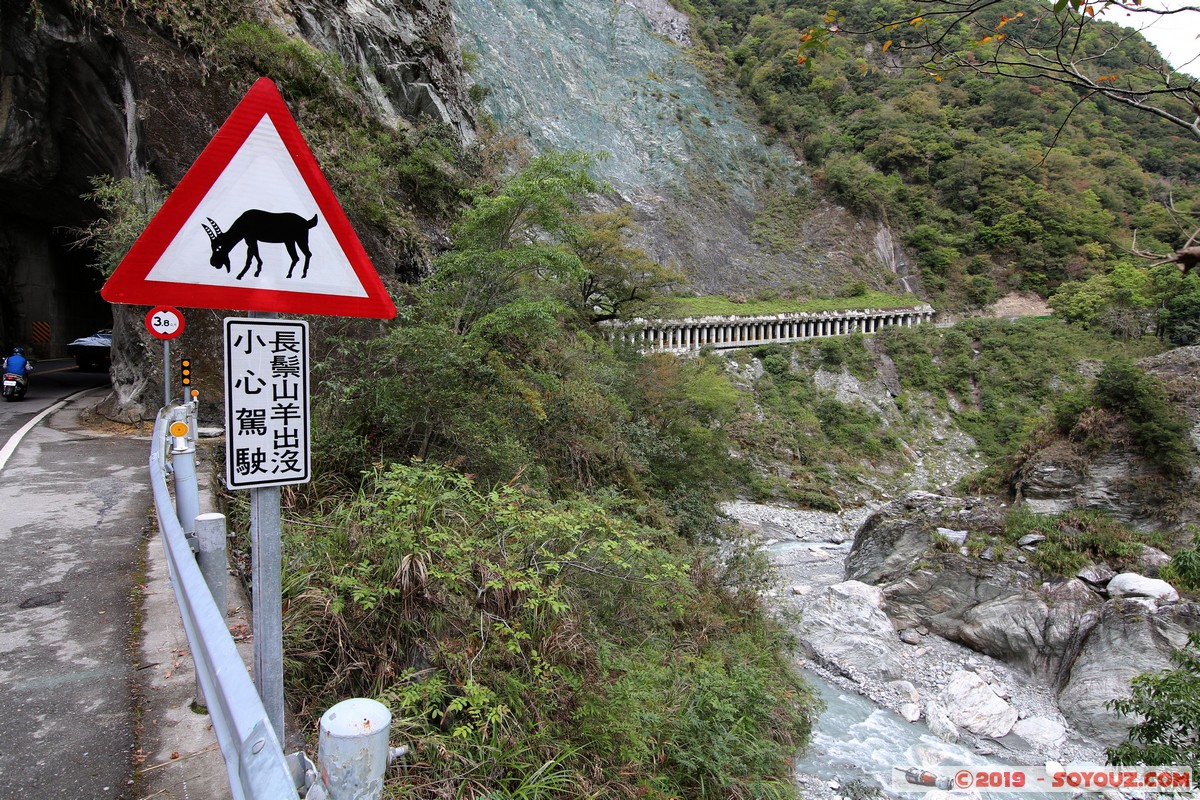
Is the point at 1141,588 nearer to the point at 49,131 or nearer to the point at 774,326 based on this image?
the point at 49,131

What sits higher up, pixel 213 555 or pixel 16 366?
pixel 16 366

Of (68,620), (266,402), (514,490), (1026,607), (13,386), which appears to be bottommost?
(1026,607)

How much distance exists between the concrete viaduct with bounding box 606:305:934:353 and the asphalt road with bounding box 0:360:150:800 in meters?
22.9

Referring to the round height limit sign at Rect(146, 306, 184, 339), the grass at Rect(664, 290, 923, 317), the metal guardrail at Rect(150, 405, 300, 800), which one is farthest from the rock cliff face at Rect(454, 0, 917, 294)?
the metal guardrail at Rect(150, 405, 300, 800)

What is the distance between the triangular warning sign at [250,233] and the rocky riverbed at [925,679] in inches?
373

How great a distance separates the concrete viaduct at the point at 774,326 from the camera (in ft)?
105

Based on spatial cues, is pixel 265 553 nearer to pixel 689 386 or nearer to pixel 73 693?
pixel 73 693

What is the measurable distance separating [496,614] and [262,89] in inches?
128

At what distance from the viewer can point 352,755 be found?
141cm

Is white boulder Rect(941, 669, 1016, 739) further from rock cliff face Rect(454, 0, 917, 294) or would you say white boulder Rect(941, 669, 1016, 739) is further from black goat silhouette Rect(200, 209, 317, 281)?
rock cliff face Rect(454, 0, 917, 294)

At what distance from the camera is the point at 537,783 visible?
3.29m

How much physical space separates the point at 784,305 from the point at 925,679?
90.3 feet

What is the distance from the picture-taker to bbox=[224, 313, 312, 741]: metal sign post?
1.75 metres

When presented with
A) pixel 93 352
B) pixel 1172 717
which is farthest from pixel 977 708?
pixel 93 352
